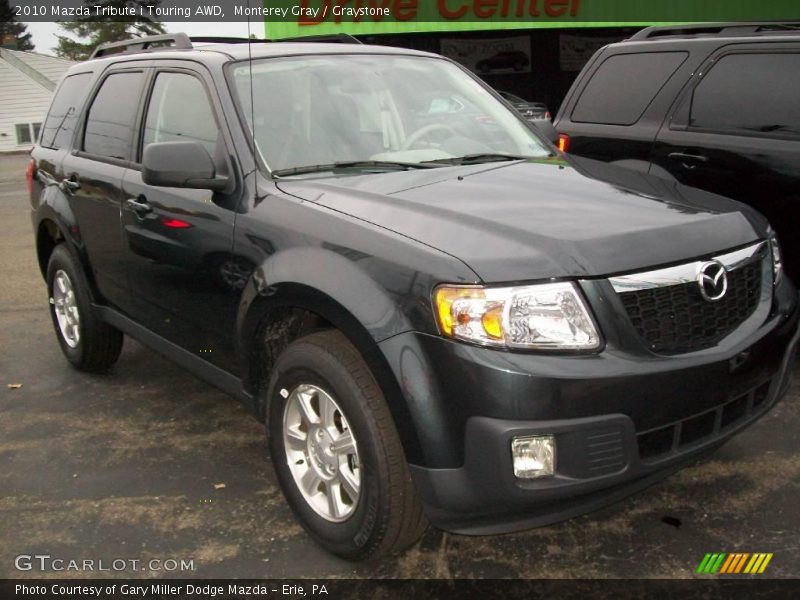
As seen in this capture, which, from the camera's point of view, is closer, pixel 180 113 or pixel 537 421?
pixel 537 421

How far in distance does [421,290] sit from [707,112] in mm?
3251

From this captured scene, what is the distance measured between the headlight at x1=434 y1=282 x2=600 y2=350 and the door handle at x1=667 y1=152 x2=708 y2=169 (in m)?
2.80

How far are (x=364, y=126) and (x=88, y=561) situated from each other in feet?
6.77

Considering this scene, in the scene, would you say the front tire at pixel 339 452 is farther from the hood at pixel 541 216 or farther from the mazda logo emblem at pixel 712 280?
the mazda logo emblem at pixel 712 280

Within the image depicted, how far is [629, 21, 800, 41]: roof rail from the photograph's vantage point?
509 cm

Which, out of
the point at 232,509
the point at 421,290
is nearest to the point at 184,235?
the point at 232,509

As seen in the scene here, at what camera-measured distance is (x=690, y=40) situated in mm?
5336

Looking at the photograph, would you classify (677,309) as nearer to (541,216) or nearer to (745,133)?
(541,216)

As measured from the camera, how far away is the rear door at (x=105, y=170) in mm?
4270

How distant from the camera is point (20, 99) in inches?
1570

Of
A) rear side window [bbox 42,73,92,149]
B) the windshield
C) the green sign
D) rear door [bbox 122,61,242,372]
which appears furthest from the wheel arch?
the green sign

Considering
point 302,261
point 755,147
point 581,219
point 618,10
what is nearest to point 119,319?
point 302,261

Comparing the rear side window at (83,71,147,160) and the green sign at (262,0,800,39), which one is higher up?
the green sign at (262,0,800,39)

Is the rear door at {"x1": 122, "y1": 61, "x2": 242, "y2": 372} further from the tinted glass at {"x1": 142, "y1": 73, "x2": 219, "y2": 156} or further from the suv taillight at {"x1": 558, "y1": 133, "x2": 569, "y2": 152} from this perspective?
the suv taillight at {"x1": 558, "y1": 133, "x2": 569, "y2": 152}
